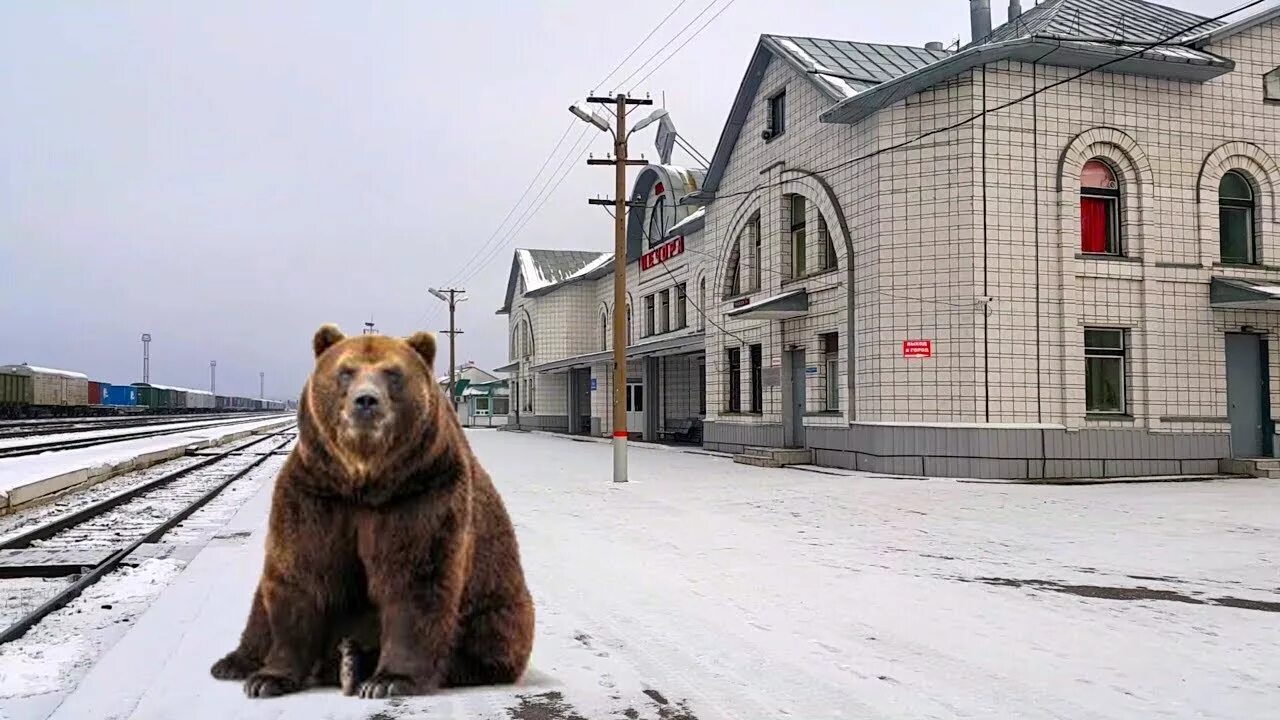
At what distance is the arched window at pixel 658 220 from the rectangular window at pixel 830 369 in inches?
539

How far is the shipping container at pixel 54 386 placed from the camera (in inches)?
2094

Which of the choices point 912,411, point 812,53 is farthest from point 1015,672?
point 812,53

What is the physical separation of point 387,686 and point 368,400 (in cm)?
107

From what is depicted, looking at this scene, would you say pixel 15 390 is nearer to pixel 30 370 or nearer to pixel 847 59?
pixel 30 370

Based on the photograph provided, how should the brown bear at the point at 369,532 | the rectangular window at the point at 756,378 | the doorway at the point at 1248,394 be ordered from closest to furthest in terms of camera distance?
1. the brown bear at the point at 369,532
2. the doorway at the point at 1248,394
3. the rectangular window at the point at 756,378

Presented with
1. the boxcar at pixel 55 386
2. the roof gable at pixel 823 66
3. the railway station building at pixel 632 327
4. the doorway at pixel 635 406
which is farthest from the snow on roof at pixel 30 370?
the roof gable at pixel 823 66

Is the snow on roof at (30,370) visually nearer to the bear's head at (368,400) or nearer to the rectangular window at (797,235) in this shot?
the rectangular window at (797,235)

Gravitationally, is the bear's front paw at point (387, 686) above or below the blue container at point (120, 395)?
below

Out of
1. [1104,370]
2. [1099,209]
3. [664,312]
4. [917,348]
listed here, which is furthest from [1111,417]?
[664,312]

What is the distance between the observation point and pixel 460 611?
Answer: 11.3 ft

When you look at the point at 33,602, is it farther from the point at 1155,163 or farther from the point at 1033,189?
the point at 1155,163

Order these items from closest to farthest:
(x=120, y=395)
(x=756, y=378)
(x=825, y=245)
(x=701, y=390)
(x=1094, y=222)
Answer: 1. (x=1094, y=222)
2. (x=825, y=245)
3. (x=756, y=378)
4. (x=701, y=390)
5. (x=120, y=395)

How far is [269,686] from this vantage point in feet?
10.6

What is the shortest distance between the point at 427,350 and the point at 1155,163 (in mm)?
18894
